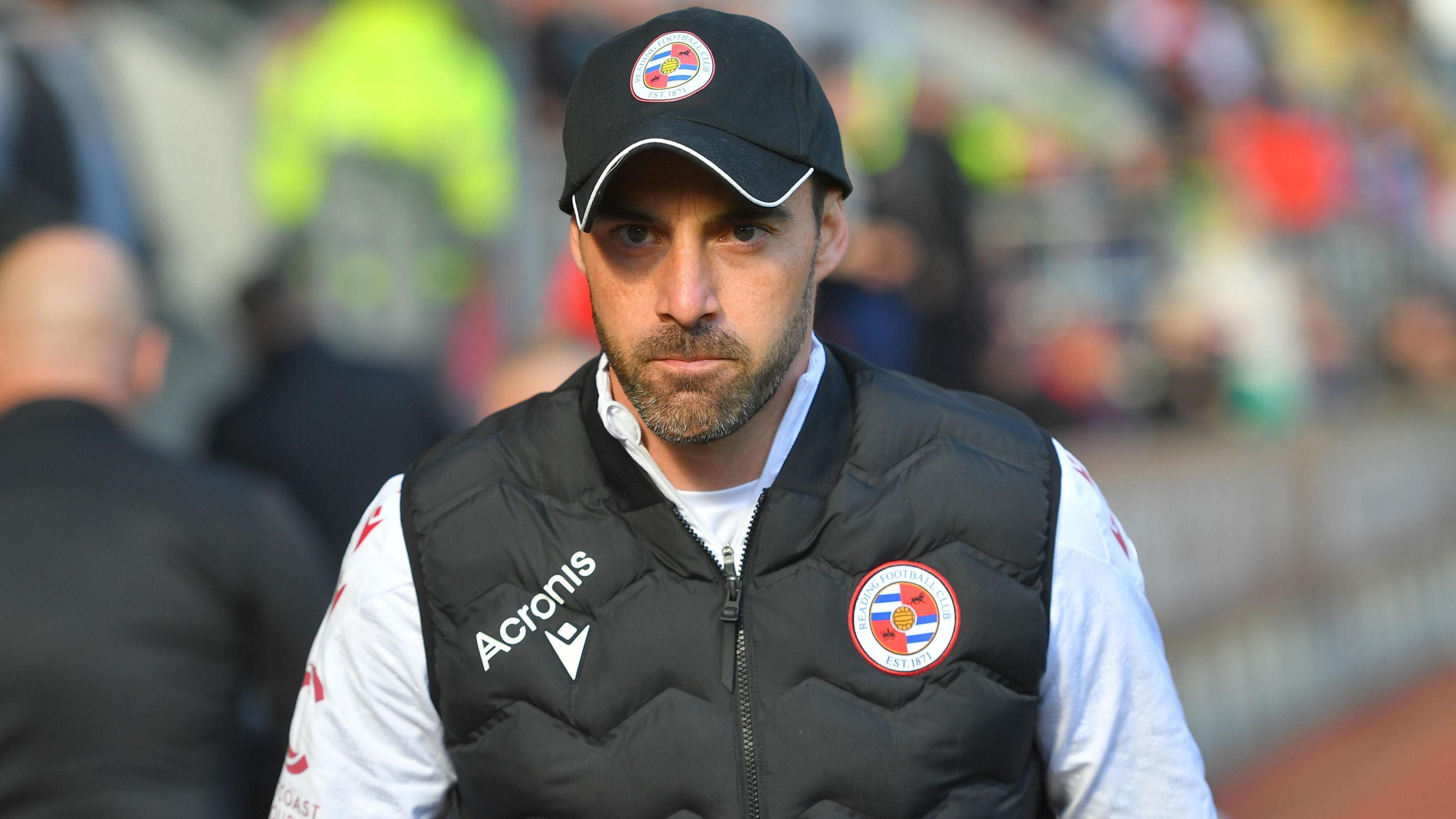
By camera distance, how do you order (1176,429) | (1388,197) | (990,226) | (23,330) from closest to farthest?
(23,330) < (1176,429) < (990,226) < (1388,197)

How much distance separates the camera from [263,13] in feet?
22.4

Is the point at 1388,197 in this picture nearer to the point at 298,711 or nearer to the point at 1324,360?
the point at 1324,360

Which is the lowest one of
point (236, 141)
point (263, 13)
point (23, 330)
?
point (23, 330)

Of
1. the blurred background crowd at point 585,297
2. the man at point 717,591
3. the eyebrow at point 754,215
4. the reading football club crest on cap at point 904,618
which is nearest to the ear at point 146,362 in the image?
the blurred background crowd at point 585,297

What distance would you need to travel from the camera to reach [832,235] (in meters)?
2.24

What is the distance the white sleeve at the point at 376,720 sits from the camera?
206 cm

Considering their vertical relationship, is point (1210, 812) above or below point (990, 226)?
below

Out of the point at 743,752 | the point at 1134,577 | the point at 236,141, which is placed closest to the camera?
the point at 743,752

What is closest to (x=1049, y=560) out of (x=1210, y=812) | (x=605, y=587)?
(x=1210, y=812)

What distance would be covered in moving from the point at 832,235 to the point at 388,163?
16.4 feet

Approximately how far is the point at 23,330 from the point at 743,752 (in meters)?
2.08

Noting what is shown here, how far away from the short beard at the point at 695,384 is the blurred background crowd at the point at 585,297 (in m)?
1.96

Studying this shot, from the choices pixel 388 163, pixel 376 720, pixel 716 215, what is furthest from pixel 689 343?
pixel 388 163

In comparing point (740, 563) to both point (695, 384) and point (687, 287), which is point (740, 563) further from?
point (687, 287)
